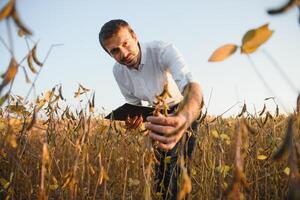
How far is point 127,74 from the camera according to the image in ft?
7.22

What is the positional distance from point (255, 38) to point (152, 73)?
5.22 ft

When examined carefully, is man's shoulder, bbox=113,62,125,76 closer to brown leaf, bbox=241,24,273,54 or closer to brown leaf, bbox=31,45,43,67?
brown leaf, bbox=31,45,43,67

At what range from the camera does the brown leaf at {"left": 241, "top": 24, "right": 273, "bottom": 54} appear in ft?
1.33

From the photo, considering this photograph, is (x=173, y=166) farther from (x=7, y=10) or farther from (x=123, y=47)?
(x=7, y=10)

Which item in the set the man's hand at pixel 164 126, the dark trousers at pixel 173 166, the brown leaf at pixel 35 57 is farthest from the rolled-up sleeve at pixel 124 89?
the brown leaf at pixel 35 57

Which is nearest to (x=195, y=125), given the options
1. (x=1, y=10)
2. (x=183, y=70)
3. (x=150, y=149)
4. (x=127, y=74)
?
(x=183, y=70)

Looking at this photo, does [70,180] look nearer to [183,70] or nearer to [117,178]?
[183,70]

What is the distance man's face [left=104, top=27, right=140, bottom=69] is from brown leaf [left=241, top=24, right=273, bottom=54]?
1461 mm

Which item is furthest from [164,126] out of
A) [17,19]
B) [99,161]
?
[17,19]

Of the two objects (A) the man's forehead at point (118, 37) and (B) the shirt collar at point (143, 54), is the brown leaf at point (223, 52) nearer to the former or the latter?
(A) the man's forehead at point (118, 37)

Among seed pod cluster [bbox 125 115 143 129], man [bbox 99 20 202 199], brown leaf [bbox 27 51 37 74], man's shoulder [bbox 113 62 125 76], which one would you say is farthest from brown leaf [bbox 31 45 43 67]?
man's shoulder [bbox 113 62 125 76]

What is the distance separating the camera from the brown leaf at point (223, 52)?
0.42 meters

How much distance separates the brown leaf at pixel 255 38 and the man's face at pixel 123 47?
1.46m

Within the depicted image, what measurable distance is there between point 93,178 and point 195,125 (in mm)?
715
